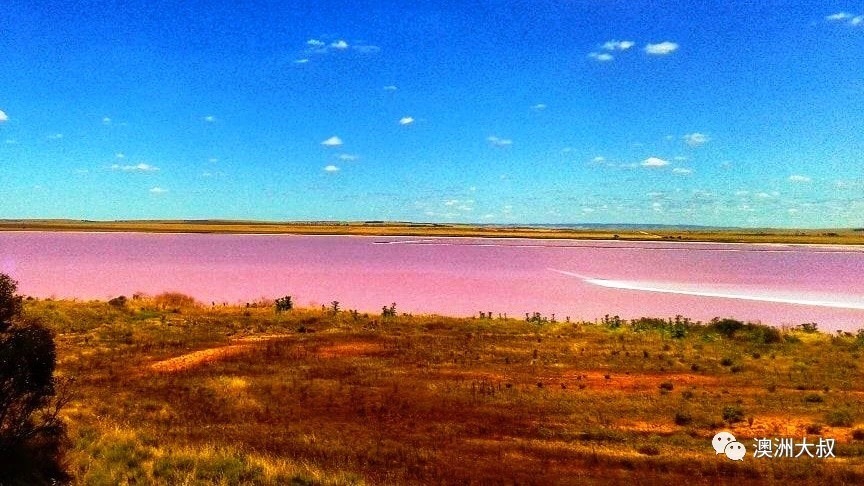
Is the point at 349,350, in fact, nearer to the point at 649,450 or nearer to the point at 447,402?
the point at 447,402

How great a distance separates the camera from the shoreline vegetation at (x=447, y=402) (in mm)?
8570

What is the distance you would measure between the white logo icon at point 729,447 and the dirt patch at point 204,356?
41.0 feet

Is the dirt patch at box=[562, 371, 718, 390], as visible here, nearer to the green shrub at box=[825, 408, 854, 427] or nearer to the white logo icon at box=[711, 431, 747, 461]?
the green shrub at box=[825, 408, 854, 427]

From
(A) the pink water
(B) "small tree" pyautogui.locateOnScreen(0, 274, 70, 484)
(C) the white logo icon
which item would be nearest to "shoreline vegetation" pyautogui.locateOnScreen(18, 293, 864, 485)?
(C) the white logo icon

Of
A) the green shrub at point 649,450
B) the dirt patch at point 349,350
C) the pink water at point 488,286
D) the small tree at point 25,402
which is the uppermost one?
the small tree at point 25,402

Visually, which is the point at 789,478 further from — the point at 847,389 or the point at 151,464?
the point at 151,464

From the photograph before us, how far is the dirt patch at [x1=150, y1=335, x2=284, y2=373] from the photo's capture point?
15586mm

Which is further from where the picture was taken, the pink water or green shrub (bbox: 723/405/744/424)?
the pink water

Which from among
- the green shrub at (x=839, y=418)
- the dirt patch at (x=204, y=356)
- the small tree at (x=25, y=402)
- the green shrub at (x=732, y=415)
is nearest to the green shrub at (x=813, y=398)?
the green shrub at (x=839, y=418)

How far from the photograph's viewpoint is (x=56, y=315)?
73.0ft

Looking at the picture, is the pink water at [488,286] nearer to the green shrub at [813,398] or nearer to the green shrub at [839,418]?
the green shrub at [813,398]

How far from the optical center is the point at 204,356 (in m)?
17.0

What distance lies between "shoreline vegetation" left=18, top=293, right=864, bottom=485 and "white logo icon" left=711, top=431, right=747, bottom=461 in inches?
6.8

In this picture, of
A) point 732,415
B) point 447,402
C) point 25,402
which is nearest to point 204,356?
point 447,402
